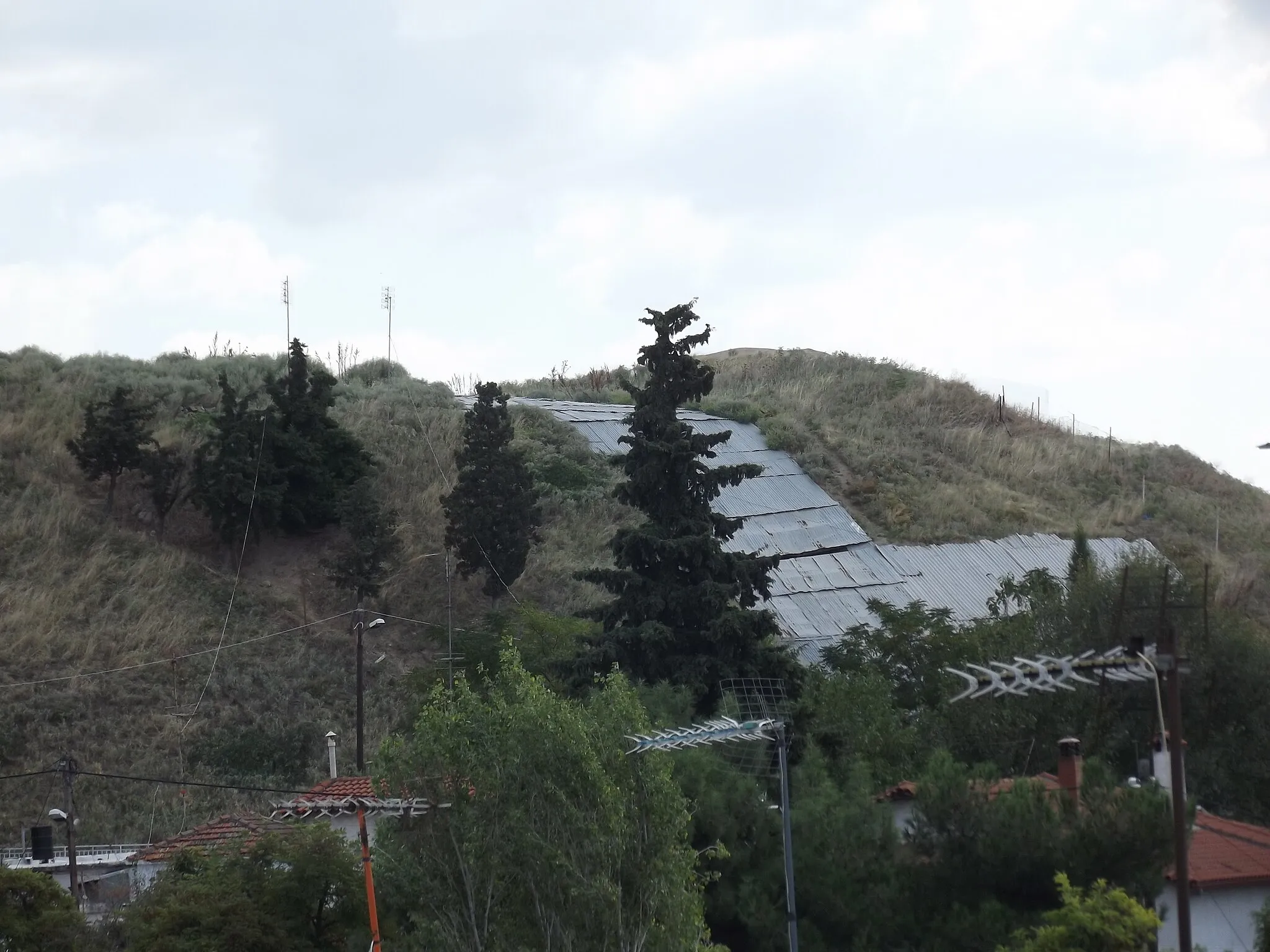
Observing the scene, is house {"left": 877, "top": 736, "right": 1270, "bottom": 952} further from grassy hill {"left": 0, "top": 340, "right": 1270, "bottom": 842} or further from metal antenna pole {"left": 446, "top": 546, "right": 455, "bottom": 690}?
grassy hill {"left": 0, "top": 340, "right": 1270, "bottom": 842}

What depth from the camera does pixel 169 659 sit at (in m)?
36.2

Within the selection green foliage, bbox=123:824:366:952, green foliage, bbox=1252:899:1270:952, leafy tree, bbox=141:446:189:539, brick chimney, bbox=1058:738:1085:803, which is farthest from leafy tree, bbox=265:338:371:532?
green foliage, bbox=1252:899:1270:952

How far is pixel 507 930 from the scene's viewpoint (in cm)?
1895


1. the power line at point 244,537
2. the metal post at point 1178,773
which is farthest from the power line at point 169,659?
the metal post at point 1178,773

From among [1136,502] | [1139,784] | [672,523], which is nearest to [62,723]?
[672,523]

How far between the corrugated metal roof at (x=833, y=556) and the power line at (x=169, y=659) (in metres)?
10.6

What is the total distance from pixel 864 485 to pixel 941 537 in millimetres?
4554

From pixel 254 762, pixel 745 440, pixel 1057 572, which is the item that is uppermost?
pixel 745 440

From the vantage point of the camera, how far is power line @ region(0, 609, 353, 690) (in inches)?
1367

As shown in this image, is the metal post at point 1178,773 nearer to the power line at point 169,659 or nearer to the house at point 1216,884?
the house at point 1216,884

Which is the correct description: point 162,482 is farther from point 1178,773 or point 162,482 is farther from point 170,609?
point 1178,773

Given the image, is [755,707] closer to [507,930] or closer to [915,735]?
[915,735]

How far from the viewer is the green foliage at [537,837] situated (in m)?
18.7

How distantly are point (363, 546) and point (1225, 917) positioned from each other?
24.5 metres
